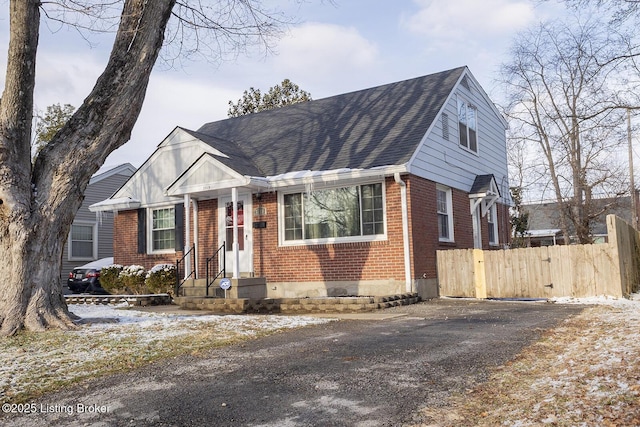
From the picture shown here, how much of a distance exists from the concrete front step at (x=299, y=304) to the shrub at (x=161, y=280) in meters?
→ 2.84

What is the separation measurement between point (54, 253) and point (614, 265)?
436 inches

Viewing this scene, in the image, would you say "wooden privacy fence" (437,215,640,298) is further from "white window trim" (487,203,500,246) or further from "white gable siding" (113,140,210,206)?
"white gable siding" (113,140,210,206)

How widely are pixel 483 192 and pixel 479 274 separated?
11.0ft

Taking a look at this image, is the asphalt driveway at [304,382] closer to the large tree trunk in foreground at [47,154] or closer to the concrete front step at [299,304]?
the concrete front step at [299,304]

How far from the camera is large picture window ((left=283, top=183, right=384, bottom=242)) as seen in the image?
13.1m

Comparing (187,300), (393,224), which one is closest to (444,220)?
(393,224)

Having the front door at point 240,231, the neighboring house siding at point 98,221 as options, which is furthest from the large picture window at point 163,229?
the neighboring house siding at point 98,221

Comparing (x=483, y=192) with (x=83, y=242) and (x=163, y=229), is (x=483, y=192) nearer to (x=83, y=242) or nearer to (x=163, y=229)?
(x=163, y=229)

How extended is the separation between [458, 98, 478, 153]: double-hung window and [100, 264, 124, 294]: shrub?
35.5 ft

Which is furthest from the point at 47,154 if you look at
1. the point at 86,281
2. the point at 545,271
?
the point at 545,271

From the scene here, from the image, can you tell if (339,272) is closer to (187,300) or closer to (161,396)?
(187,300)

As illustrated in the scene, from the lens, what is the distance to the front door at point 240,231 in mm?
14617

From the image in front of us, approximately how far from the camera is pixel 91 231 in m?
23.2

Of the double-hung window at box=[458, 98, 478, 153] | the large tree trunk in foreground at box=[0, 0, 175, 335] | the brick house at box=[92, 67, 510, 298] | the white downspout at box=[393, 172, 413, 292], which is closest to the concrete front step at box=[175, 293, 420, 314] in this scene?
the white downspout at box=[393, 172, 413, 292]
